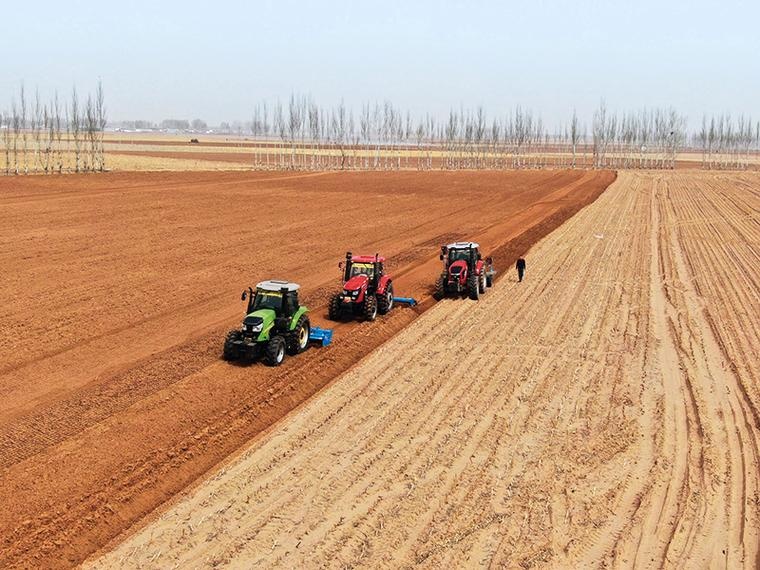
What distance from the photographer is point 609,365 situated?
57.2 ft

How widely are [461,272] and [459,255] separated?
2.51ft

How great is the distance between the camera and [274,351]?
53.5 feet

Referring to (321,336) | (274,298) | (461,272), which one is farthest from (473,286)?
(274,298)

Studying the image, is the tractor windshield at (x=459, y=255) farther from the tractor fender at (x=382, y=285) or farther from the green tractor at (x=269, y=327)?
the green tractor at (x=269, y=327)

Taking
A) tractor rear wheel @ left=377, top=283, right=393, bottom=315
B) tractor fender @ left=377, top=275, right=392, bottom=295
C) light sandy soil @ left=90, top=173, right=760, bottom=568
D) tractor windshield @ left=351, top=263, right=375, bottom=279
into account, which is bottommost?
light sandy soil @ left=90, top=173, right=760, bottom=568

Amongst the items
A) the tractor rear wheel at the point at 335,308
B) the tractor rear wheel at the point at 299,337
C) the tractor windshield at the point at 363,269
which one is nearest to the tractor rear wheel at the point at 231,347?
the tractor rear wheel at the point at 299,337

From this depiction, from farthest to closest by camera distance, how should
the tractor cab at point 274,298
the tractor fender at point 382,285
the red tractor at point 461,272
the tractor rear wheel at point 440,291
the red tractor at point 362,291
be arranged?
the tractor rear wheel at point 440,291
the red tractor at point 461,272
the tractor fender at point 382,285
the red tractor at point 362,291
the tractor cab at point 274,298

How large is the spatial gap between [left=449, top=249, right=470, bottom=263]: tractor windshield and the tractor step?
22.1ft

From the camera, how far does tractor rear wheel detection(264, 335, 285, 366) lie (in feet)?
53.5

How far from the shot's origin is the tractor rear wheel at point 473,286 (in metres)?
23.3

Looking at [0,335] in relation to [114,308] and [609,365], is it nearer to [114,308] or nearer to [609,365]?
[114,308]

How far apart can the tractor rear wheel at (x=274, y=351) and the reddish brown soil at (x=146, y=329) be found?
1.05 ft

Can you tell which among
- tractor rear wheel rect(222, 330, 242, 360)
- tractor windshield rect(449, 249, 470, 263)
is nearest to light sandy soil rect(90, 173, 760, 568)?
tractor windshield rect(449, 249, 470, 263)

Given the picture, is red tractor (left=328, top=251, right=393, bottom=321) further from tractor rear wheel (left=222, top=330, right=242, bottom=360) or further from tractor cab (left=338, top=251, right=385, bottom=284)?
tractor rear wheel (left=222, top=330, right=242, bottom=360)
